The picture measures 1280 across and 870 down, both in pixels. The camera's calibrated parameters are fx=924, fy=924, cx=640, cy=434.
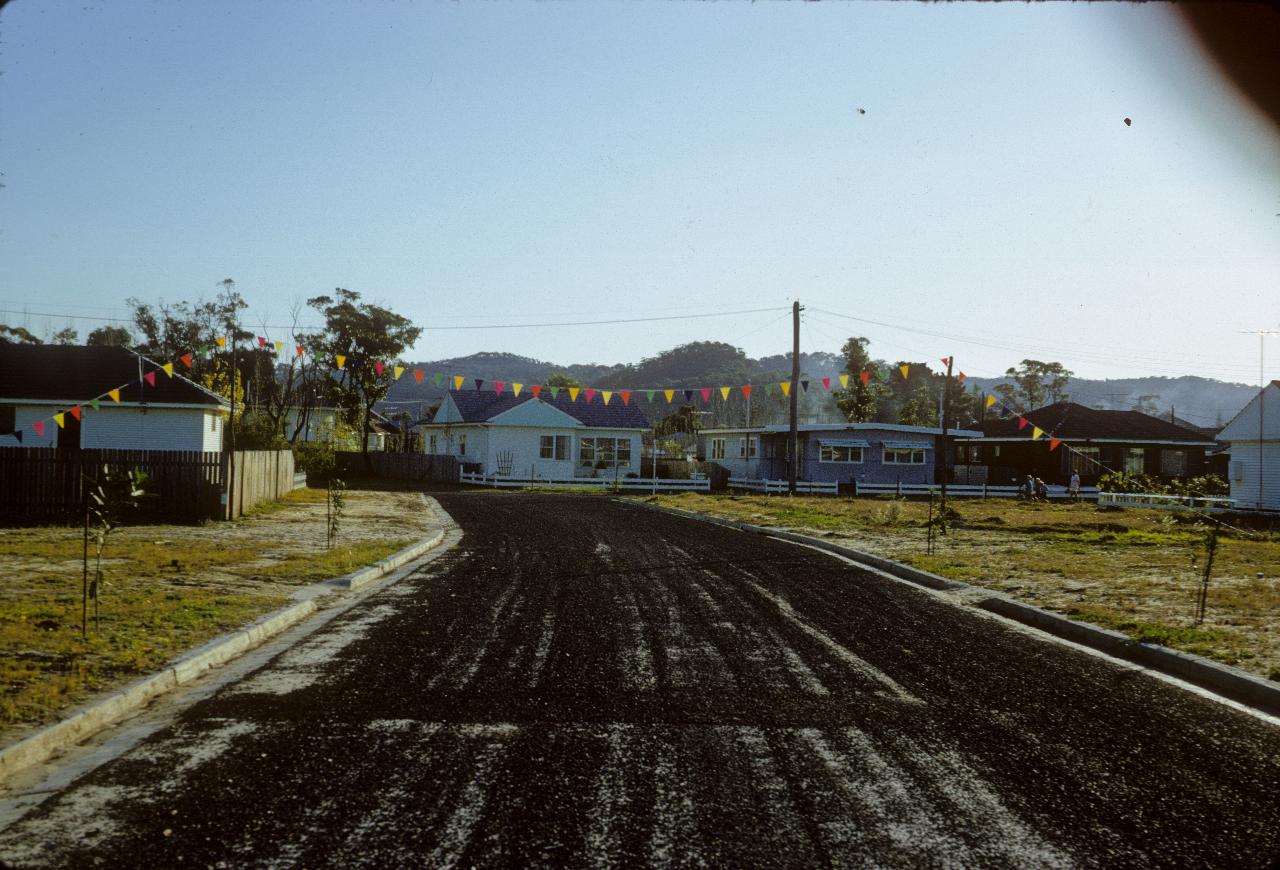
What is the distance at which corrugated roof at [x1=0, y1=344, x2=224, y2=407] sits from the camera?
3102cm

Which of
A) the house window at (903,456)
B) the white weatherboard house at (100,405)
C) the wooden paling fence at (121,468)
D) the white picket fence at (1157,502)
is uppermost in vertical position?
→ the white weatherboard house at (100,405)

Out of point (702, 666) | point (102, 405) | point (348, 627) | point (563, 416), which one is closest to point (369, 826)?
point (702, 666)

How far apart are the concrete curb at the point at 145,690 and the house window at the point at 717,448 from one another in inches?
1905

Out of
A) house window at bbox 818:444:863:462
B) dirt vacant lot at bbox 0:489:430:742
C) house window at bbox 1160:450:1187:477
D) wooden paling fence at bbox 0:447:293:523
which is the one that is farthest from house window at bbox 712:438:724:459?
wooden paling fence at bbox 0:447:293:523

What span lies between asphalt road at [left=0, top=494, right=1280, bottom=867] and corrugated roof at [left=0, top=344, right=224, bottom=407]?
1023 inches

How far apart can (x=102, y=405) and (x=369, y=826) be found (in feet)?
103

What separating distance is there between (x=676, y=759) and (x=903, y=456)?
46587mm

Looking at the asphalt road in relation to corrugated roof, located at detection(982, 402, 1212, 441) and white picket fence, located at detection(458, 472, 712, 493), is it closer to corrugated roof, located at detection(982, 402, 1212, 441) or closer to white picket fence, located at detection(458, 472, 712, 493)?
white picket fence, located at detection(458, 472, 712, 493)

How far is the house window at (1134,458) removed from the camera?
5412 centimetres

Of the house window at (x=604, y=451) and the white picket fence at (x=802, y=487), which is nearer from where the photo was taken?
the white picket fence at (x=802, y=487)

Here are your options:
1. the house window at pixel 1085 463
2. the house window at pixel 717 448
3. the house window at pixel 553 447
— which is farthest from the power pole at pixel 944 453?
the house window at pixel 553 447

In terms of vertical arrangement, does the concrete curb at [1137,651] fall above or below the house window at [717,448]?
below

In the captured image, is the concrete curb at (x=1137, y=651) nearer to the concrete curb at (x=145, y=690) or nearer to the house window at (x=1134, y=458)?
the concrete curb at (x=145, y=690)

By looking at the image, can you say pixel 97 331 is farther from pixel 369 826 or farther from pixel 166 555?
pixel 369 826
